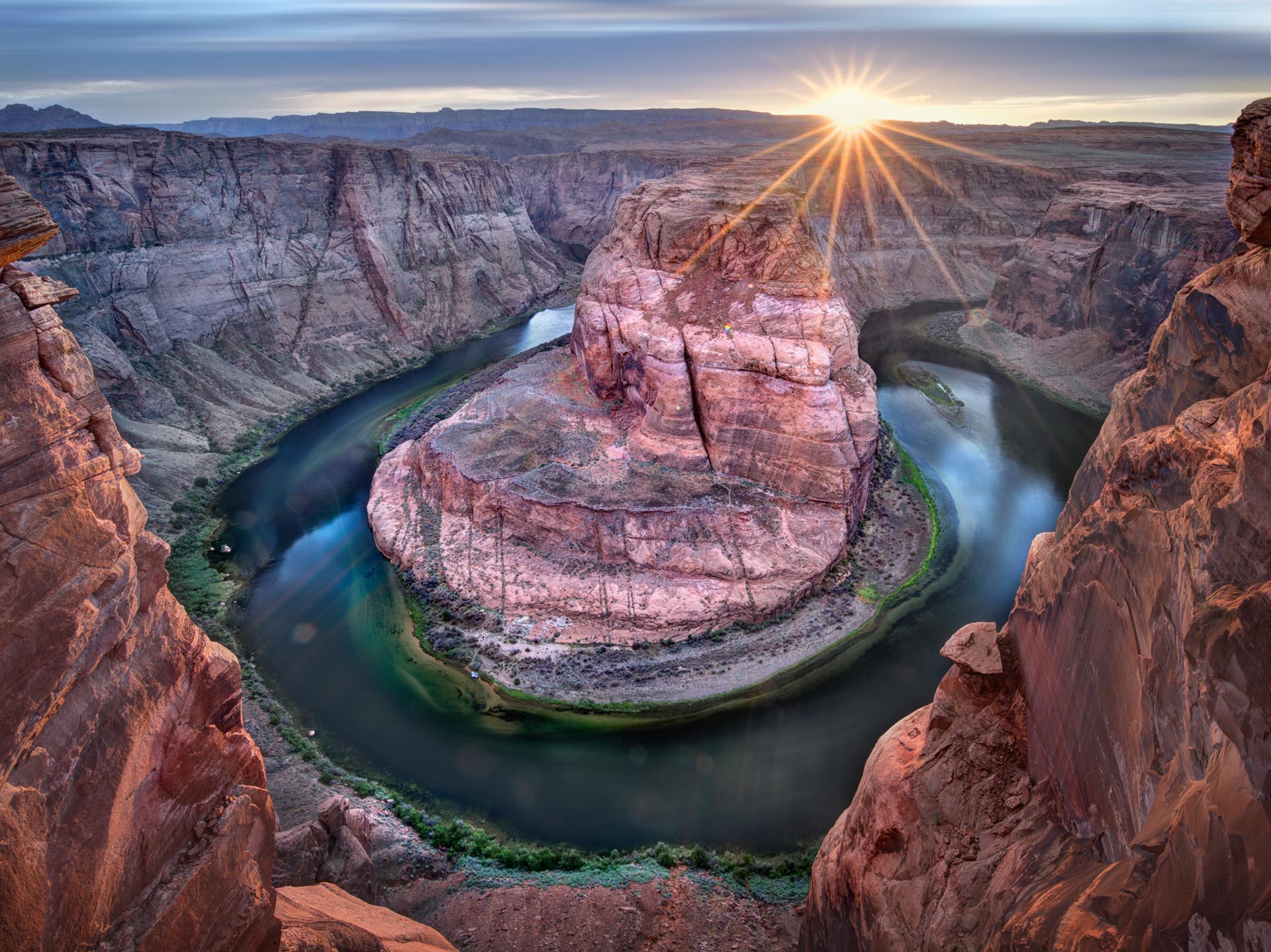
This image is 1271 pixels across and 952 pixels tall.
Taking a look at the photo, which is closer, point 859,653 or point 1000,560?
point 859,653

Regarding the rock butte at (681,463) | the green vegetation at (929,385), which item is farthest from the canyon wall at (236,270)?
the green vegetation at (929,385)

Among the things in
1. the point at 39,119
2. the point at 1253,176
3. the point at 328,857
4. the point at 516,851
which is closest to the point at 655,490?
the point at 516,851

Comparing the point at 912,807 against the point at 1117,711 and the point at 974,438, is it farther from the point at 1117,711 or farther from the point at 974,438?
the point at 974,438

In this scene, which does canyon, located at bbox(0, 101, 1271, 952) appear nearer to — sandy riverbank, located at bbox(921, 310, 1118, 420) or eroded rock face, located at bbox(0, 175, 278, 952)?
eroded rock face, located at bbox(0, 175, 278, 952)

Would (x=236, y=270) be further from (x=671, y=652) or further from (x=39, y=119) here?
(x=39, y=119)

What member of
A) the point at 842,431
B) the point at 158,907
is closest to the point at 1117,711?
the point at 158,907

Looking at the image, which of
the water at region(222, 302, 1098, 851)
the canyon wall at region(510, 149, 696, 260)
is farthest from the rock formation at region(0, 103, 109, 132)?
the water at region(222, 302, 1098, 851)
